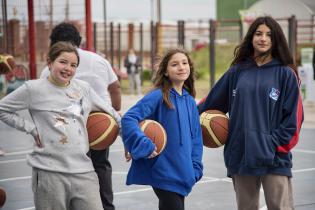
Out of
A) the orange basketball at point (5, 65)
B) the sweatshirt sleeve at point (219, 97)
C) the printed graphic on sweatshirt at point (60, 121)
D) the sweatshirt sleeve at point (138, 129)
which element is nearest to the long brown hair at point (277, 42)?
the sweatshirt sleeve at point (219, 97)

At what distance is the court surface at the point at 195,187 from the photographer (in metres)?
7.95

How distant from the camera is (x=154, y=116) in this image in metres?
5.43

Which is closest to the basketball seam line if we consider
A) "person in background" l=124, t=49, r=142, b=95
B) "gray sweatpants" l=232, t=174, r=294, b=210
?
"gray sweatpants" l=232, t=174, r=294, b=210

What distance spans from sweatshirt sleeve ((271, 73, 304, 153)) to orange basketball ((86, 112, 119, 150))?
3.90ft

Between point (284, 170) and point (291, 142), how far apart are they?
0.21 meters

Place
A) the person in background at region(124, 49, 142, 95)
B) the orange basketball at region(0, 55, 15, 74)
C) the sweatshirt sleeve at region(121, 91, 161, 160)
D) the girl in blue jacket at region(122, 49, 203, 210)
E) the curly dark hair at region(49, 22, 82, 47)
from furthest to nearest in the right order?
the person in background at region(124, 49, 142, 95)
the orange basketball at region(0, 55, 15, 74)
the curly dark hair at region(49, 22, 82, 47)
the girl in blue jacket at region(122, 49, 203, 210)
the sweatshirt sleeve at region(121, 91, 161, 160)

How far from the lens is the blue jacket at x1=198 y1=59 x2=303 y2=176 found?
17.5 feet

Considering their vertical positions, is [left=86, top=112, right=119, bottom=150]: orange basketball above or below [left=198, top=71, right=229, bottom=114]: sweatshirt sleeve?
below

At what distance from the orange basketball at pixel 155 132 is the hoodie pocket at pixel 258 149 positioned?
61 cm

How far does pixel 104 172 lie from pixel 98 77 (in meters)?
0.90

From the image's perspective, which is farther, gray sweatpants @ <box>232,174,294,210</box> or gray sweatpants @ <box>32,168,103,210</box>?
gray sweatpants @ <box>232,174,294,210</box>

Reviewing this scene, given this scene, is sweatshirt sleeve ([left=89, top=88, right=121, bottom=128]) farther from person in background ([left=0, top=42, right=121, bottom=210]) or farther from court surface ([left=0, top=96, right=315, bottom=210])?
court surface ([left=0, top=96, right=315, bottom=210])

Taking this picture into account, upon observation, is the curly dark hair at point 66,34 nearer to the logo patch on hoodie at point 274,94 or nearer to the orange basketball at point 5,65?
the orange basketball at point 5,65

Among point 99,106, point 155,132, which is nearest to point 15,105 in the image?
point 99,106
